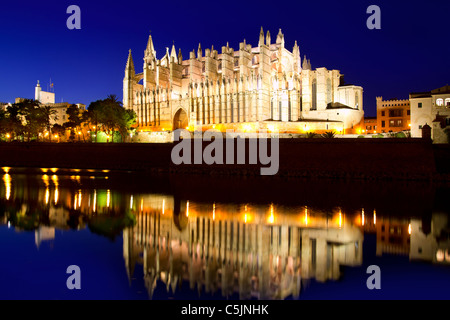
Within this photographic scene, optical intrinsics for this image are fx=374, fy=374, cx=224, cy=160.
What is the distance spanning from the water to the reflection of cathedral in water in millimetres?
28

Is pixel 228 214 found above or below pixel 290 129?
below

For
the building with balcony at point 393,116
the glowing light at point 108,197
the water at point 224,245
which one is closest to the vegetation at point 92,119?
the glowing light at point 108,197

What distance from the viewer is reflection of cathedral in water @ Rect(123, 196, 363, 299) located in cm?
588

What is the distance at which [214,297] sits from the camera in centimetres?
527

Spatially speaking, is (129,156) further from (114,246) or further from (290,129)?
(114,246)

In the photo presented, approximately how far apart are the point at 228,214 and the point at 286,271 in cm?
512

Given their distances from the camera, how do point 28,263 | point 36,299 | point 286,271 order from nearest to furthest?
point 36,299 < point 286,271 < point 28,263

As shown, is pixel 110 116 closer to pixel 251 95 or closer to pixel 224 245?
pixel 251 95

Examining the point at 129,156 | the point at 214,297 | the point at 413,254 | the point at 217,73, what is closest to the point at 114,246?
the point at 214,297

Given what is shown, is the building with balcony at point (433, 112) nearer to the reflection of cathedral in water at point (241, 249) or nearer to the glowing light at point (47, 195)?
the reflection of cathedral in water at point (241, 249)

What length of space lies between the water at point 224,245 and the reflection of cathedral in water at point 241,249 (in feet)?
0.09

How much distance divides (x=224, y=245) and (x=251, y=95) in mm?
36093
